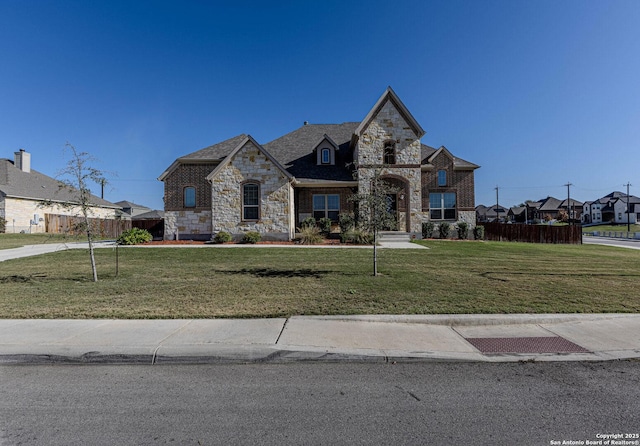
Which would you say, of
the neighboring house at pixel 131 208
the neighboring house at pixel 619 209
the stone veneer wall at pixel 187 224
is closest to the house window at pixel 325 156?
the stone veneer wall at pixel 187 224

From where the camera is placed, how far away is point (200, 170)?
75.2 ft

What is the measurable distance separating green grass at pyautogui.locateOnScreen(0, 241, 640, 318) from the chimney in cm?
3135

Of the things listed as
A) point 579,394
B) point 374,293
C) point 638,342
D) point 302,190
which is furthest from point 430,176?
point 579,394

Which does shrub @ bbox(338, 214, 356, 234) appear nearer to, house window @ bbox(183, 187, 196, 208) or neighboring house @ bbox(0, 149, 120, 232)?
house window @ bbox(183, 187, 196, 208)

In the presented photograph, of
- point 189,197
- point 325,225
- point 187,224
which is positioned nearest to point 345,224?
point 325,225

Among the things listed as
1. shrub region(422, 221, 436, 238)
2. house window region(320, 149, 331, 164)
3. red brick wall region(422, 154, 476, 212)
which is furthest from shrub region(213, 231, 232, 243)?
red brick wall region(422, 154, 476, 212)

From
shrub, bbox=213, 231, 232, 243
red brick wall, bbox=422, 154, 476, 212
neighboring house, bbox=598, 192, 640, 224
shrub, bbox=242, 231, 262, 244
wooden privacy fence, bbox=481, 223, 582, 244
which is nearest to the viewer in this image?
shrub, bbox=242, 231, 262, 244

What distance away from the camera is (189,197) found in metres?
22.9

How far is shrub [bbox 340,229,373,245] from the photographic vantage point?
63.4 ft

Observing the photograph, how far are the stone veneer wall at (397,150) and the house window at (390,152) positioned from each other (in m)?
0.21

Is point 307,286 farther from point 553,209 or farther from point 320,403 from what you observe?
point 553,209

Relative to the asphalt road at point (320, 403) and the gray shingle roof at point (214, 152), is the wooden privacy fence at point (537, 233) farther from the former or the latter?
the asphalt road at point (320, 403)

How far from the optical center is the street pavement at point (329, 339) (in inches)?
181

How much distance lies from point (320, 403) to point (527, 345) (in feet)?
11.3
